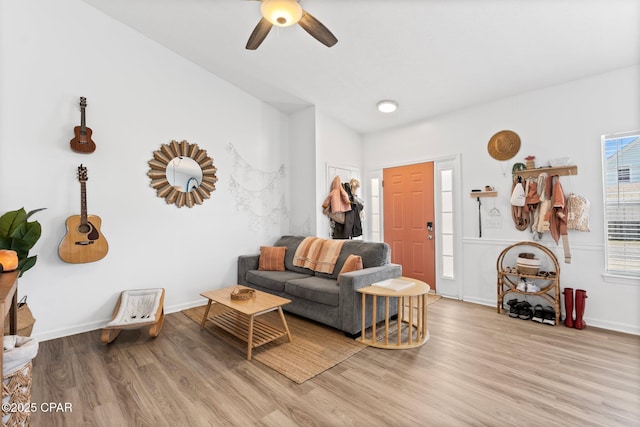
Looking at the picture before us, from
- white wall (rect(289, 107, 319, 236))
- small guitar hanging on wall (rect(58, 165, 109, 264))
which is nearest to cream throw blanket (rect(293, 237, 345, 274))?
white wall (rect(289, 107, 319, 236))

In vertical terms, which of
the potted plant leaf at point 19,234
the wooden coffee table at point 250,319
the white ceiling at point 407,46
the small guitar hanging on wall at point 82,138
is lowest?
the wooden coffee table at point 250,319

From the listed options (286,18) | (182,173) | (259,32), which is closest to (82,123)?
(182,173)

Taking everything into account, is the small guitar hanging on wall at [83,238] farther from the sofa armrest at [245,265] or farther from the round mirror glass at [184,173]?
the sofa armrest at [245,265]

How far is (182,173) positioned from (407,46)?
9.92ft

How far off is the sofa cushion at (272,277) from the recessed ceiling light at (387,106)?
2538 mm

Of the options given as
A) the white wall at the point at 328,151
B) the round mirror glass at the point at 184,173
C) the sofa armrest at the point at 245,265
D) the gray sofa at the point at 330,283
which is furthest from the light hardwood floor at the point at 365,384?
the white wall at the point at 328,151

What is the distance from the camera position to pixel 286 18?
2.21 meters

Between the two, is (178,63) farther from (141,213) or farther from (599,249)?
(599,249)

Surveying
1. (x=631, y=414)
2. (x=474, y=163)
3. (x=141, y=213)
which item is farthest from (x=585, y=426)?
(x=141, y=213)

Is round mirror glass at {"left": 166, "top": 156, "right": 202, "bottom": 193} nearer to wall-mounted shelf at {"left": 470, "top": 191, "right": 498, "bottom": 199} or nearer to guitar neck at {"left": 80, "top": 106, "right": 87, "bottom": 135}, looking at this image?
guitar neck at {"left": 80, "top": 106, "right": 87, "bottom": 135}

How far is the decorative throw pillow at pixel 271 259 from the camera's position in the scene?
4223 mm

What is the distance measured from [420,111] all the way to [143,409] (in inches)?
175

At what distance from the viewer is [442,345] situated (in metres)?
2.79

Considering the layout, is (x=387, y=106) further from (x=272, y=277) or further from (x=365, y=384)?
(x=365, y=384)
